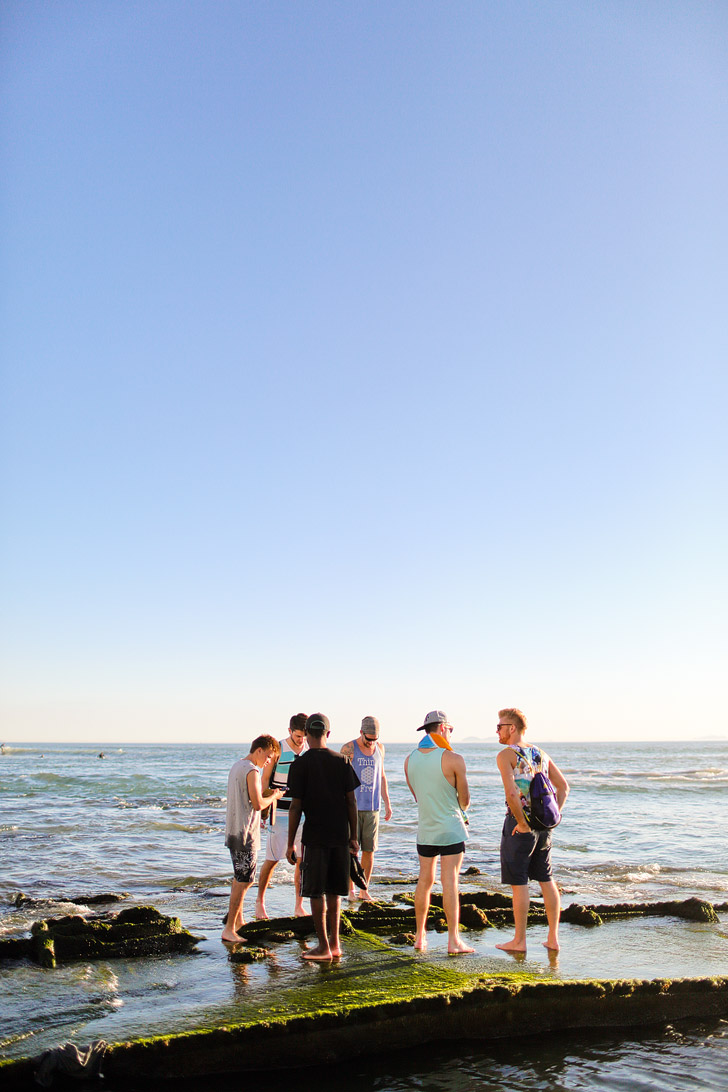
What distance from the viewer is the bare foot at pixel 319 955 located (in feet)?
20.2

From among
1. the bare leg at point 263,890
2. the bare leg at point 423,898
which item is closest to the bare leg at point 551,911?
the bare leg at point 423,898

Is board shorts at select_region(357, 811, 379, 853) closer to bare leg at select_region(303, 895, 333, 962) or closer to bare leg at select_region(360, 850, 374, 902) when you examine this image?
bare leg at select_region(360, 850, 374, 902)

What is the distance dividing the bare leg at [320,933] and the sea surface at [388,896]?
662mm

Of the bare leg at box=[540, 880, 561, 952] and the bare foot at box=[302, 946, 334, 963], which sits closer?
the bare foot at box=[302, 946, 334, 963]

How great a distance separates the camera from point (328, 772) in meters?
6.34

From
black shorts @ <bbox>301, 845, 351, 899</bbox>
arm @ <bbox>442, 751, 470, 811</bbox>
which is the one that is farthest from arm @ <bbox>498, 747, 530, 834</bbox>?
black shorts @ <bbox>301, 845, 351, 899</bbox>

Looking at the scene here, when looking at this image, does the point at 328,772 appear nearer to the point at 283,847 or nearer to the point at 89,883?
the point at 283,847

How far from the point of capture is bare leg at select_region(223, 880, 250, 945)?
694cm

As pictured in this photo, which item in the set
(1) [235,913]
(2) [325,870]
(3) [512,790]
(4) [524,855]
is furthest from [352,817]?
(1) [235,913]

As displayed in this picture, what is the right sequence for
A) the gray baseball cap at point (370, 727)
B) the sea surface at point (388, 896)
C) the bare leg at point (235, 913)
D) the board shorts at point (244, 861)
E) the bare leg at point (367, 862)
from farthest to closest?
the bare leg at point (367, 862)
the gray baseball cap at point (370, 727)
the bare leg at point (235, 913)
the board shorts at point (244, 861)
the sea surface at point (388, 896)

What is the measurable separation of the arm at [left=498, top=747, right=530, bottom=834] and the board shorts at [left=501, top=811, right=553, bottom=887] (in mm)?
98

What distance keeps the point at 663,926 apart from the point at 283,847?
403 centimetres

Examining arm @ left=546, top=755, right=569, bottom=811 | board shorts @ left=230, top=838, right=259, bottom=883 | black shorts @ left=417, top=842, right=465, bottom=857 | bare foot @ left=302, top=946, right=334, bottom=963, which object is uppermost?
arm @ left=546, top=755, right=569, bottom=811

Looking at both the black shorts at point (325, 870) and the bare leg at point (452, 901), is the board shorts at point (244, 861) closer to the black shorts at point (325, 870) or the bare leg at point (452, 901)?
the black shorts at point (325, 870)
